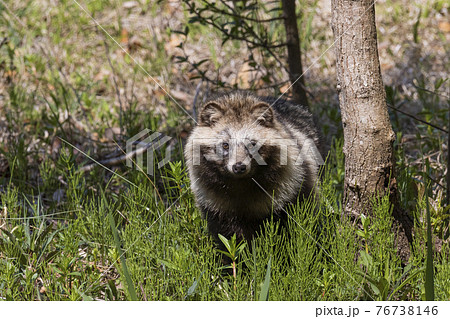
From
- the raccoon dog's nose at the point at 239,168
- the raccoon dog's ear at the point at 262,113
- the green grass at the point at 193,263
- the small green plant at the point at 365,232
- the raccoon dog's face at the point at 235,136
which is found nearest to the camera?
the green grass at the point at 193,263

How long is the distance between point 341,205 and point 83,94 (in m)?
4.07

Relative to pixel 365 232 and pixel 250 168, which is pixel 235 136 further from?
pixel 365 232

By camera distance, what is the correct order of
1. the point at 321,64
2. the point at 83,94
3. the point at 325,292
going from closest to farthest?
1. the point at 325,292
2. the point at 83,94
3. the point at 321,64

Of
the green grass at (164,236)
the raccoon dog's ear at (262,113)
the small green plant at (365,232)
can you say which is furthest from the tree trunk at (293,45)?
the small green plant at (365,232)

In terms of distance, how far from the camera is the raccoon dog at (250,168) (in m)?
3.87

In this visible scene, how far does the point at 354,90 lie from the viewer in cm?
343

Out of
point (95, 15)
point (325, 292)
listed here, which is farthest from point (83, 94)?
point (325, 292)

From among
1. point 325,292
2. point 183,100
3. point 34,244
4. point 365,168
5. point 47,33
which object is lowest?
point 325,292

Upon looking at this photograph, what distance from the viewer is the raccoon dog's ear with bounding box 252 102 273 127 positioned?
3.99 meters

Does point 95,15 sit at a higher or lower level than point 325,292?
higher

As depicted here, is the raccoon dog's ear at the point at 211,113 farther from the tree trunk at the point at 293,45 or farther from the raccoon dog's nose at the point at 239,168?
the tree trunk at the point at 293,45

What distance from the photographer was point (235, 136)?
390 centimetres

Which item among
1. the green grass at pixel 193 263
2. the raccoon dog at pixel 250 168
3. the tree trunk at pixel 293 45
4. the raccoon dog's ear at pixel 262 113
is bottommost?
the green grass at pixel 193 263

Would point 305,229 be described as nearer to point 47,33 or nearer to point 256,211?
point 256,211
